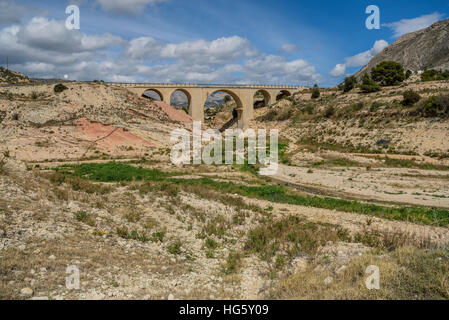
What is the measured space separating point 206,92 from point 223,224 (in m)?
49.3

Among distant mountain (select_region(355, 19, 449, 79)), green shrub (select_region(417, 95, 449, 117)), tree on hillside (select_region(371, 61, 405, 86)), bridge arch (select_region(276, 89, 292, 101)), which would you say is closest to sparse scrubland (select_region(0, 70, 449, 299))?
green shrub (select_region(417, 95, 449, 117))

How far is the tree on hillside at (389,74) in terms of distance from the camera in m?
47.0

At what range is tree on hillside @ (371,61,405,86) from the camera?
47.0 meters

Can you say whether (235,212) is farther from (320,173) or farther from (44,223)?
(320,173)

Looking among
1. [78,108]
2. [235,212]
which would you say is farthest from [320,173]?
[78,108]

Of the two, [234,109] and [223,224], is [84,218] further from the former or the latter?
[234,109]

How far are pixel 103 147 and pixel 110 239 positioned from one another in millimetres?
23161

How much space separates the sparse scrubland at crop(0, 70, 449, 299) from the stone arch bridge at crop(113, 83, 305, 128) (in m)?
24.0

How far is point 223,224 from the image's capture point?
10.1 m

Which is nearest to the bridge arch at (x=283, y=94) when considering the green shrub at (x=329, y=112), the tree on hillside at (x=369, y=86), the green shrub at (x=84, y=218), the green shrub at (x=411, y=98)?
the tree on hillside at (x=369, y=86)

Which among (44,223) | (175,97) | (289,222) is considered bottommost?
(289,222)

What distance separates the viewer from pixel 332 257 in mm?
7055

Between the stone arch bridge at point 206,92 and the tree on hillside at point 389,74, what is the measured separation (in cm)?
2161

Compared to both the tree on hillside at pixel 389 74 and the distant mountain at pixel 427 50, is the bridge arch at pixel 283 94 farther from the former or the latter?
the distant mountain at pixel 427 50
